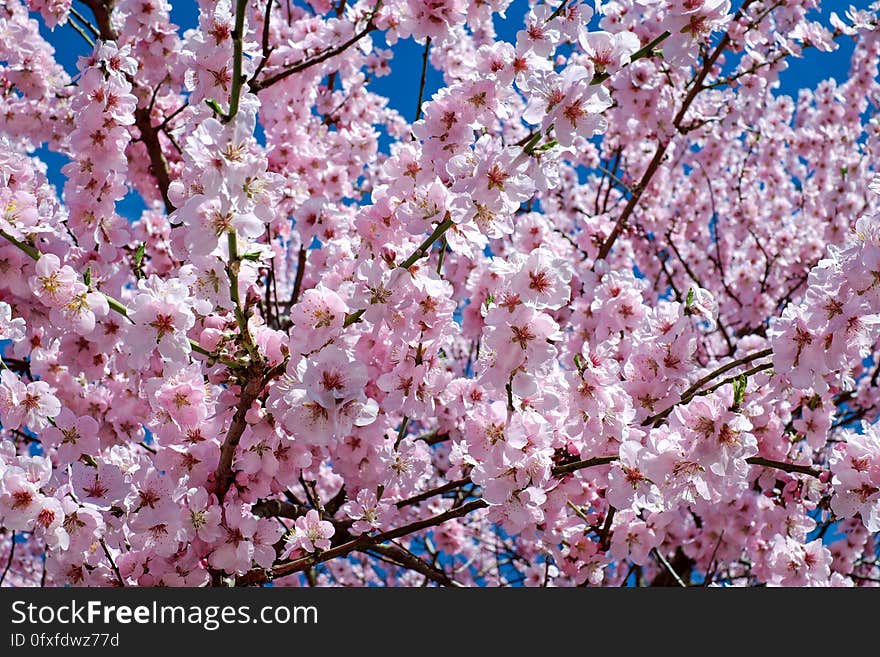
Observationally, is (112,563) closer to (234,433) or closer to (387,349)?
(234,433)

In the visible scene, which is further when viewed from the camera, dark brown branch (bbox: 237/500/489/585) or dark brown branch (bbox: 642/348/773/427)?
dark brown branch (bbox: 237/500/489/585)

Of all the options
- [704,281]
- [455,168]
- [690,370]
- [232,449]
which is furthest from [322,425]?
[704,281]

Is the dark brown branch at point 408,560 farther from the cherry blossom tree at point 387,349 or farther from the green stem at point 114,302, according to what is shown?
the green stem at point 114,302

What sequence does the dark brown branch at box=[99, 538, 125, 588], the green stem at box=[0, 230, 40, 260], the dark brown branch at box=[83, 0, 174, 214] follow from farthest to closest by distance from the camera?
the dark brown branch at box=[83, 0, 174, 214], the dark brown branch at box=[99, 538, 125, 588], the green stem at box=[0, 230, 40, 260]

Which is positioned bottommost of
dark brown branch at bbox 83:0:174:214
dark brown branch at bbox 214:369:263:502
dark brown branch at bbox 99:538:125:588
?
dark brown branch at bbox 99:538:125:588

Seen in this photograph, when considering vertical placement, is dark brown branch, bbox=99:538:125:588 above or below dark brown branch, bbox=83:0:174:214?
below

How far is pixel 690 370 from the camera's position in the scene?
2.91 metres

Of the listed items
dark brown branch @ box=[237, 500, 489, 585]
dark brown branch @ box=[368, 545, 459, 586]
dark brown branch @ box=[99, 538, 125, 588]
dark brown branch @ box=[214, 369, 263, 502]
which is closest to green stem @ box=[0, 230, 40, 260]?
dark brown branch @ box=[214, 369, 263, 502]

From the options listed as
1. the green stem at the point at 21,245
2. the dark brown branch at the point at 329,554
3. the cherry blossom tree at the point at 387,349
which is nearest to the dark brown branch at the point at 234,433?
the cherry blossom tree at the point at 387,349

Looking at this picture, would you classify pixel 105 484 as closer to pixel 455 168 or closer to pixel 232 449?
pixel 232 449

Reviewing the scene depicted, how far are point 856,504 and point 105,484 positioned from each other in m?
2.61

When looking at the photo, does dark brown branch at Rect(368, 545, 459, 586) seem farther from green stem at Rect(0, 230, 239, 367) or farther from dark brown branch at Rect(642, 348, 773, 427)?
green stem at Rect(0, 230, 239, 367)

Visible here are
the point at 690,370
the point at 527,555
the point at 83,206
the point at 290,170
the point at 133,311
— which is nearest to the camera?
the point at 133,311

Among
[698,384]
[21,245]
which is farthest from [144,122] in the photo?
[698,384]
